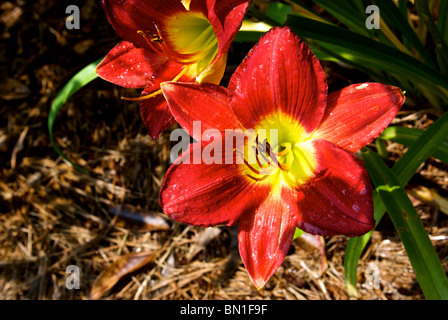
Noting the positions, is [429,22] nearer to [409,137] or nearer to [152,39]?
[409,137]

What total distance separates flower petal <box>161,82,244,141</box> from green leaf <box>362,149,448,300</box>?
512 mm

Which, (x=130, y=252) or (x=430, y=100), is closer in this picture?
(x=430, y=100)

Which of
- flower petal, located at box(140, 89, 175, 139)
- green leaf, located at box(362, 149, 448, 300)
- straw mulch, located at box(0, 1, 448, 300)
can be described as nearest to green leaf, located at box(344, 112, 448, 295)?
green leaf, located at box(362, 149, 448, 300)

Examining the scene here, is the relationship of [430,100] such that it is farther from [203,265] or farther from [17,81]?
[17,81]

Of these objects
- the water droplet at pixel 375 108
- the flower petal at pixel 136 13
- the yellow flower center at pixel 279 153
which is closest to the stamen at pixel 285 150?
the yellow flower center at pixel 279 153

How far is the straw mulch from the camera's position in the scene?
148 cm

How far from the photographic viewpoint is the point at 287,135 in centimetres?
92

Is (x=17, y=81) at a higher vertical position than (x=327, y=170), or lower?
lower

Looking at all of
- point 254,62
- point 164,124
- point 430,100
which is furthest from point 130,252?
point 430,100

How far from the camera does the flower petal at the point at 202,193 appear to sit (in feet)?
2.74

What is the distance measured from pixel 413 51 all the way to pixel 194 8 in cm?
99
